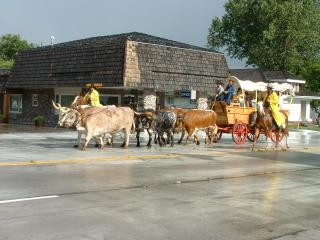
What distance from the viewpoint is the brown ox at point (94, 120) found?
19.0m

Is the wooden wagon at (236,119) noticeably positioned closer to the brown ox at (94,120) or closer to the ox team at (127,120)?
the ox team at (127,120)

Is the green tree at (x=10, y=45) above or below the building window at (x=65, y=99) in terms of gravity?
above

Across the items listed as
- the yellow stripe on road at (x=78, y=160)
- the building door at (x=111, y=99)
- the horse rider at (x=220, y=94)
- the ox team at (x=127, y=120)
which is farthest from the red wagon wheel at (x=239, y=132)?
the building door at (x=111, y=99)

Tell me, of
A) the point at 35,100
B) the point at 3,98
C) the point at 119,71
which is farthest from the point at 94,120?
the point at 3,98

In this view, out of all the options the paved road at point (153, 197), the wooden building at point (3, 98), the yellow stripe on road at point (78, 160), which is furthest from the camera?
the wooden building at point (3, 98)

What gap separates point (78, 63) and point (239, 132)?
46.9 feet

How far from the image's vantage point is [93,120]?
19.0 metres

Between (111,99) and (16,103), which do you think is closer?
(111,99)

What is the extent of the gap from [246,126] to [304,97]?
3535cm

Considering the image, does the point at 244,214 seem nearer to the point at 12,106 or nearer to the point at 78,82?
the point at 78,82

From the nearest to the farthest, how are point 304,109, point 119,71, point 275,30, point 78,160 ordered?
point 78,160
point 119,71
point 304,109
point 275,30

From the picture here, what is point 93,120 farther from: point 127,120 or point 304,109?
point 304,109

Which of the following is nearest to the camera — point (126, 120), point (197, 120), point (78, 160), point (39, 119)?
point (78, 160)

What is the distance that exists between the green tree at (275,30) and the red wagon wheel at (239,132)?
40164 mm
